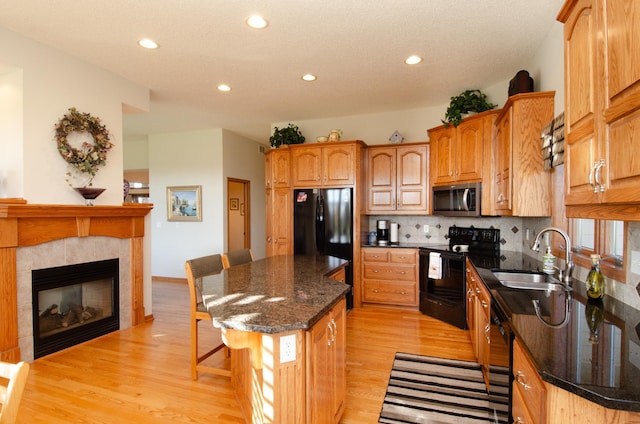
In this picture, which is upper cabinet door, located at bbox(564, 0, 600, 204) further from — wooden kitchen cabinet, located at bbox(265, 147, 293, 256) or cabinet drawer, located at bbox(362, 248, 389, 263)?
wooden kitchen cabinet, located at bbox(265, 147, 293, 256)

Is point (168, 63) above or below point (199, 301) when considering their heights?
above

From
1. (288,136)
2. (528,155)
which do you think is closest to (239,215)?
(288,136)

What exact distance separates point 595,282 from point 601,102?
101 cm

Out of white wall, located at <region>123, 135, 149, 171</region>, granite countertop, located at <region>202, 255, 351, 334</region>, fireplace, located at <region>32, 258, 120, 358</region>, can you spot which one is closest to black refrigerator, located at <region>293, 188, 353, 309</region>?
granite countertop, located at <region>202, 255, 351, 334</region>

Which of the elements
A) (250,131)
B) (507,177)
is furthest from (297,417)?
(250,131)

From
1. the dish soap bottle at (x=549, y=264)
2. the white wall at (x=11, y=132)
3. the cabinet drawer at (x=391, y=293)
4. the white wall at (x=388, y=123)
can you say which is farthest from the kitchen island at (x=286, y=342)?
the white wall at (x=388, y=123)

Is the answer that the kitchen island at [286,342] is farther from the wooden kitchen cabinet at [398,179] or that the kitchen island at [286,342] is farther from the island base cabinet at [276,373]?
the wooden kitchen cabinet at [398,179]

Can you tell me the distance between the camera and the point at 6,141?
291 cm

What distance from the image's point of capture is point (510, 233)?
3.98m

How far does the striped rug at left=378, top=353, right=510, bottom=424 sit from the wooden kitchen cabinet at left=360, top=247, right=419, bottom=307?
1423 millimetres

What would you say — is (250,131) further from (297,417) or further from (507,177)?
(297,417)

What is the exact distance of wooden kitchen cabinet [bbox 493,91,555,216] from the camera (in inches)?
99.9

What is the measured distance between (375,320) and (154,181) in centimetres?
485

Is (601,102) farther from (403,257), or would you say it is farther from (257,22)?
(403,257)
